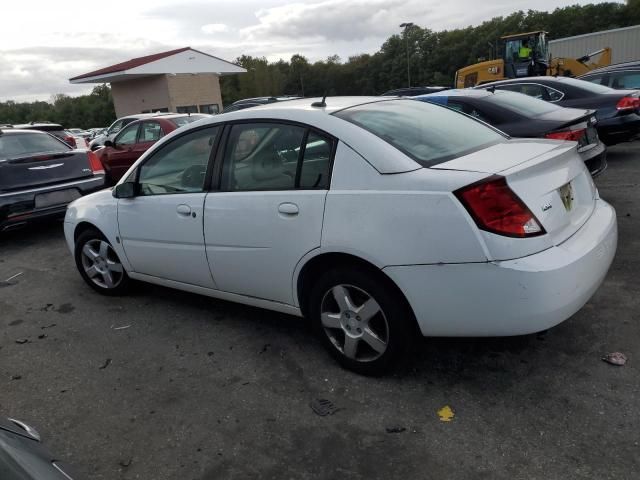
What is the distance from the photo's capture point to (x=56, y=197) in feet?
22.0

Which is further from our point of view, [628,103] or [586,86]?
[586,86]

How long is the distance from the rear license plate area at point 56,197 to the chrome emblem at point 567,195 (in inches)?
242

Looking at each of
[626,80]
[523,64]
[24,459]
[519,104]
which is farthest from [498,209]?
[523,64]

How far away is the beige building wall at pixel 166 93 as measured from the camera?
3559cm

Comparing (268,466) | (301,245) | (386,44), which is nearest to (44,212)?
(301,245)

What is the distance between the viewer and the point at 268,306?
11.1ft

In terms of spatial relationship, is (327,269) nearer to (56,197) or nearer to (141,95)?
(56,197)

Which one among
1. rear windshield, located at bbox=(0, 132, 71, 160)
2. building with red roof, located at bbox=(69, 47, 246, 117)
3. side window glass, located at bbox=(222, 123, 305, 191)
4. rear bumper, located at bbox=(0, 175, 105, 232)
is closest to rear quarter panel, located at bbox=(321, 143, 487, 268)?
side window glass, located at bbox=(222, 123, 305, 191)

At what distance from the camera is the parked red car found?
10016mm

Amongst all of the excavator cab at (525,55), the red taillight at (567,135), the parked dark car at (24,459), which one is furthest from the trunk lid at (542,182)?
the excavator cab at (525,55)

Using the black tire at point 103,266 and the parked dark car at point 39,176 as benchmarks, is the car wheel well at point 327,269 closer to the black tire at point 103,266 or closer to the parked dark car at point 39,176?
the black tire at point 103,266

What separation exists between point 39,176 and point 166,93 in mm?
30801

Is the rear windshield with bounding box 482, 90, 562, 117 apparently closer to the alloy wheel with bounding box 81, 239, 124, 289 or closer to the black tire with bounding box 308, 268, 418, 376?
the black tire with bounding box 308, 268, 418, 376

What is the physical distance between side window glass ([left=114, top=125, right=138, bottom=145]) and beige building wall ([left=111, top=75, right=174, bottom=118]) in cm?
2614
